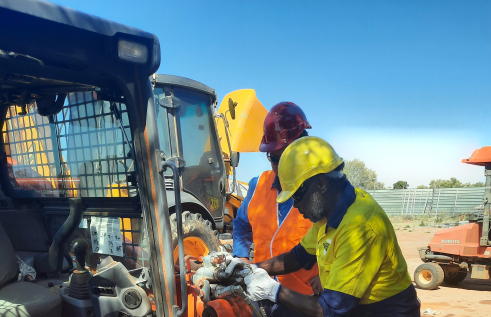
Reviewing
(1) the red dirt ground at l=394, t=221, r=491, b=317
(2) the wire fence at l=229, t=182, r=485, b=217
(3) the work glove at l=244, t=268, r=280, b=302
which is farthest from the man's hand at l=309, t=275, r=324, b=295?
(2) the wire fence at l=229, t=182, r=485, b=217

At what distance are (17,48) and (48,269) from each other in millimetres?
1411

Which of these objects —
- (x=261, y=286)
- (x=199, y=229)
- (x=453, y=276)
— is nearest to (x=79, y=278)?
(x=261, y=286)

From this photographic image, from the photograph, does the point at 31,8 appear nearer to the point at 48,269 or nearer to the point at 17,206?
the point at 48,269

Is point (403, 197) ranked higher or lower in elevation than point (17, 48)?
lower

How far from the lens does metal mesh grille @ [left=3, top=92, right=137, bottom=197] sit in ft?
7.37

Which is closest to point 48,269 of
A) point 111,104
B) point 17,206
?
point 17,206

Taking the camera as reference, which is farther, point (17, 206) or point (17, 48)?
point (17, 206)

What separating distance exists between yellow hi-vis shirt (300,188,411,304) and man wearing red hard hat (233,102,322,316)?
2.60 feet

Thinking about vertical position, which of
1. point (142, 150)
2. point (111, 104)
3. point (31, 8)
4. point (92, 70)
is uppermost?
point (31, 8)

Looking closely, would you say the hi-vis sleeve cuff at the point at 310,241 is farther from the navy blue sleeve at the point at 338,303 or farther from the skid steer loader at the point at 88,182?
the navy blue sleeve at the point at 338,303

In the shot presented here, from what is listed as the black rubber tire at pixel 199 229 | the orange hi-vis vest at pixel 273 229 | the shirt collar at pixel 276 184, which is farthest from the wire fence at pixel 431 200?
the shirt collar at pixel 276 184

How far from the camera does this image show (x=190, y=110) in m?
6.20

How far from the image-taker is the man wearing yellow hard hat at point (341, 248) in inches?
71.6

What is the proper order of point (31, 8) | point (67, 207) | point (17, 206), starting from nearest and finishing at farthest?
point (31, 8), point (67, 207), point (17, 206)
